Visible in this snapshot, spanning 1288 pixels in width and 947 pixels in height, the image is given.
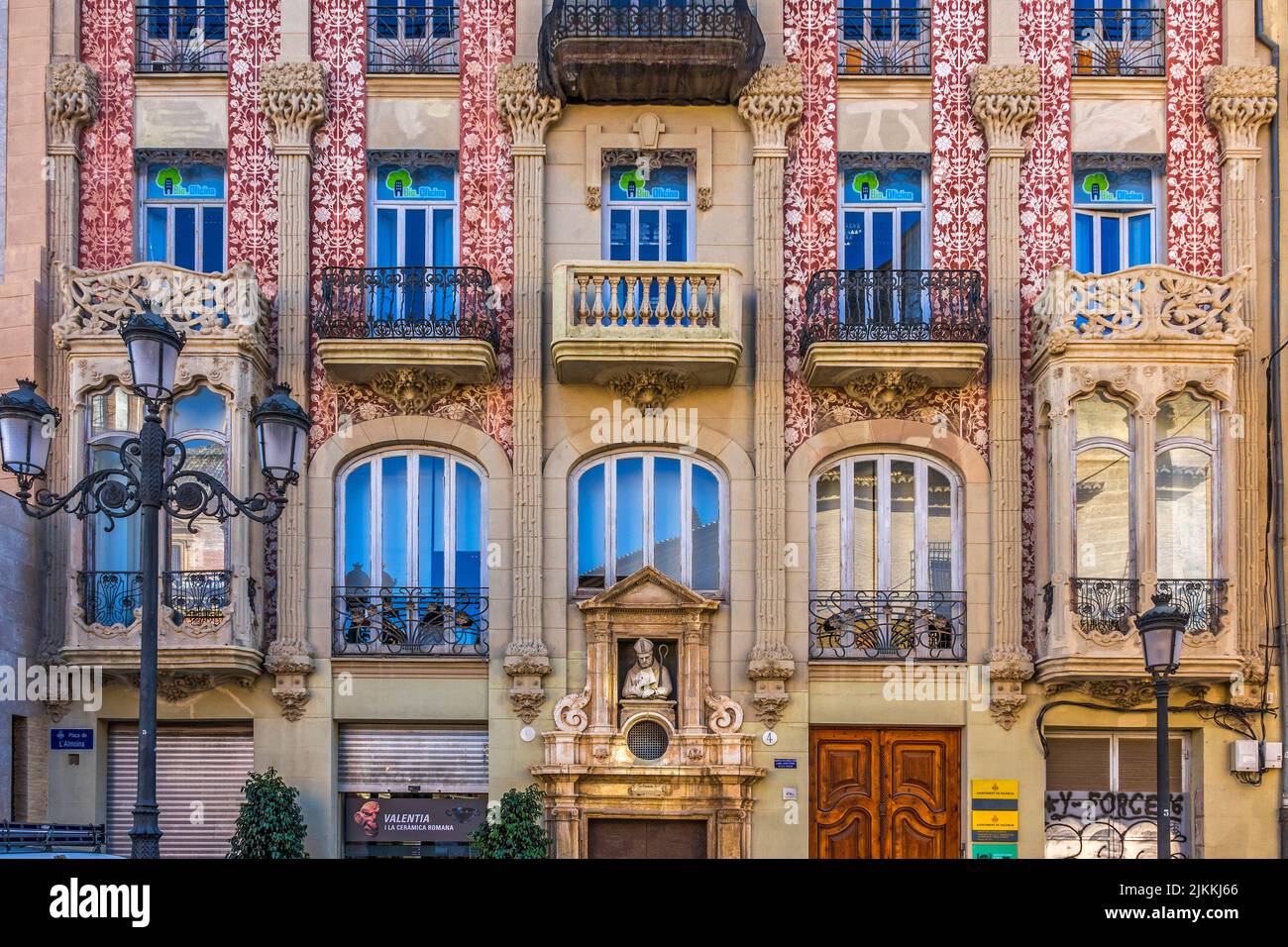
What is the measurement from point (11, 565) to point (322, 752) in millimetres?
4301

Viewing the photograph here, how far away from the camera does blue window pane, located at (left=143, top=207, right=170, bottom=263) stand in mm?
21656

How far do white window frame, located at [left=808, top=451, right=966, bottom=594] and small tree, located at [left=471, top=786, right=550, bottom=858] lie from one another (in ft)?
14.7

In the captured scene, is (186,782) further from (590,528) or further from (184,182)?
(184,182)

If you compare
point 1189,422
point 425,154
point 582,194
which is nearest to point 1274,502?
→ point 1189,422

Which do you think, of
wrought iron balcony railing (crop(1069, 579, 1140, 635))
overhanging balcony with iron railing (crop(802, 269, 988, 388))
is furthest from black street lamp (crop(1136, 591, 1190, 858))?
overhanging balcony with iron railing (crop(802, 269, 988, 388))

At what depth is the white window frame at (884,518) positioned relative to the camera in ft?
68.4

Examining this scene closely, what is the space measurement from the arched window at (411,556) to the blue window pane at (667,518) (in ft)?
7.17

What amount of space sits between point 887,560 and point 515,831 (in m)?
5.73

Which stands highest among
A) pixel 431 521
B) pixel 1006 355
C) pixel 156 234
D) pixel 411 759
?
pixel 156 234

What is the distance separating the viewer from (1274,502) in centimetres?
2069

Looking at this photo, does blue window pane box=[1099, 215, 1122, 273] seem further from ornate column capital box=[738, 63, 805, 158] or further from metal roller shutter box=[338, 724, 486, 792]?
metal roller shutter box=[338, 724, 486, 792]

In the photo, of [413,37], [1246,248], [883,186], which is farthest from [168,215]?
[1246,248]

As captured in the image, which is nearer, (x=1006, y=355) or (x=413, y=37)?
(x=1006, y=355)

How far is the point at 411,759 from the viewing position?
20.6 metres
